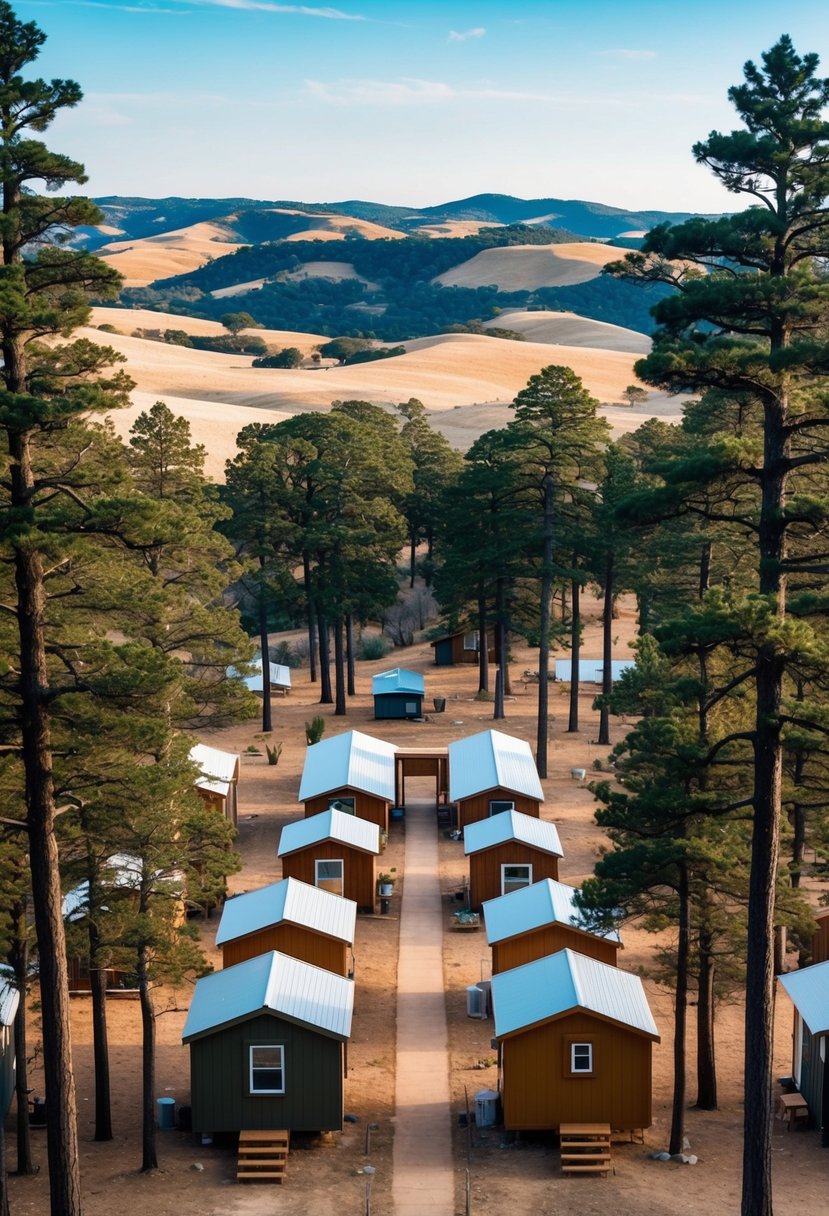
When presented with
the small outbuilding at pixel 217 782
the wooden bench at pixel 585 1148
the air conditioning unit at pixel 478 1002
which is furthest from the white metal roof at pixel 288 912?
the small outbuilding at pixel 217 782

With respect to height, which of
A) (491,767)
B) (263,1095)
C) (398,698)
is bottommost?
(398,698)

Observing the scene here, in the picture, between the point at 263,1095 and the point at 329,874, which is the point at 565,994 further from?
the point at 329,874

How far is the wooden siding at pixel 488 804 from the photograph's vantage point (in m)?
39.1

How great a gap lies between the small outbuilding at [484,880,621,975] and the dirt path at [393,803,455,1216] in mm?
2023

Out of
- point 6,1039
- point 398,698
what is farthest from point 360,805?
point 6,1039

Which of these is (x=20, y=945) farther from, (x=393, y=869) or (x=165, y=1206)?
(x=393, y=869)

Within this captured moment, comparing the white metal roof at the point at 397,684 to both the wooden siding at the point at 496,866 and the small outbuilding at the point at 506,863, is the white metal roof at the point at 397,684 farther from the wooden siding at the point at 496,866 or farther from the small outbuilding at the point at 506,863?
the wooden siding at the point at 496,866

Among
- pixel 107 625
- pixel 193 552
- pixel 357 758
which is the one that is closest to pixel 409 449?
pixel 357 758

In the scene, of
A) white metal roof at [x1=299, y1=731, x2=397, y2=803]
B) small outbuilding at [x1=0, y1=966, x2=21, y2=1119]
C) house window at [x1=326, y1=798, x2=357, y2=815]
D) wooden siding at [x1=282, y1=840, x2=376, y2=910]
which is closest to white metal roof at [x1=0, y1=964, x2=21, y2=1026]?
small outbuilding at [x1=0, y1=966, x2=21, y2=1119]

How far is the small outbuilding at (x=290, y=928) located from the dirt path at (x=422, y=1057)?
207 centimetres

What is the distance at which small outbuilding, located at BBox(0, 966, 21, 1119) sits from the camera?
23.6 metres

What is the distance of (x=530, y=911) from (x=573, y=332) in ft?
511

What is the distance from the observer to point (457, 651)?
209 ft

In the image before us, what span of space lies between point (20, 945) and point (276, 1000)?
439cm
